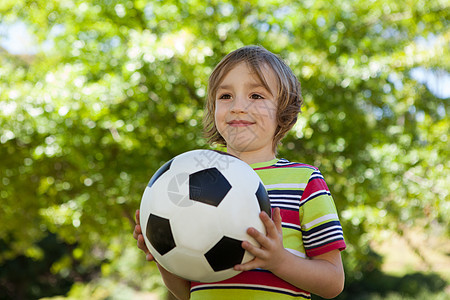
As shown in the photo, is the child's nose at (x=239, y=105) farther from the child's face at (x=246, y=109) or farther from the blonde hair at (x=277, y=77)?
the blonde hair at (x=277, y=77)

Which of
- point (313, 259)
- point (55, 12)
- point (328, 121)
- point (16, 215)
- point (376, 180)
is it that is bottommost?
point (16, 215)

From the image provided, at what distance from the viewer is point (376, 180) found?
19.6 ft

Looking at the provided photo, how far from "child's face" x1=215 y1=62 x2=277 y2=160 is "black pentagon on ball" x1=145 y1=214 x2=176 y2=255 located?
1.86 feet

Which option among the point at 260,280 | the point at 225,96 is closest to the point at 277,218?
the point at 260,280

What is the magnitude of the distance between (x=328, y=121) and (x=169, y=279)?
4130 mm

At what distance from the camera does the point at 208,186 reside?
1.68 meters

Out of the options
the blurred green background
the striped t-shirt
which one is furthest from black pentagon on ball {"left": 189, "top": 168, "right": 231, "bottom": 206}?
the blurred green background

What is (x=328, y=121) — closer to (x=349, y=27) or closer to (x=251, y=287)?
(x=349, y=27)

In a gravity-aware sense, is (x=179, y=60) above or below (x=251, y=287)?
above

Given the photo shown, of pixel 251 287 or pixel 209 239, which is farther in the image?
pixel 251 287

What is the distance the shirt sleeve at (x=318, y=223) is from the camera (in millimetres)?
1800

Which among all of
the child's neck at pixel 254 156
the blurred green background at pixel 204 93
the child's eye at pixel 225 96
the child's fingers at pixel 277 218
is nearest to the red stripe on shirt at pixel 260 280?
the child's fingers at pixel 277 218

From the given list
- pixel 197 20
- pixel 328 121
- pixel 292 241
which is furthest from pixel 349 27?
pixel 292 241

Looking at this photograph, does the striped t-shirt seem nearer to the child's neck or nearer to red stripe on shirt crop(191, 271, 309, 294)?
red stripe on shirt crop(191, 271, 309, 294)
